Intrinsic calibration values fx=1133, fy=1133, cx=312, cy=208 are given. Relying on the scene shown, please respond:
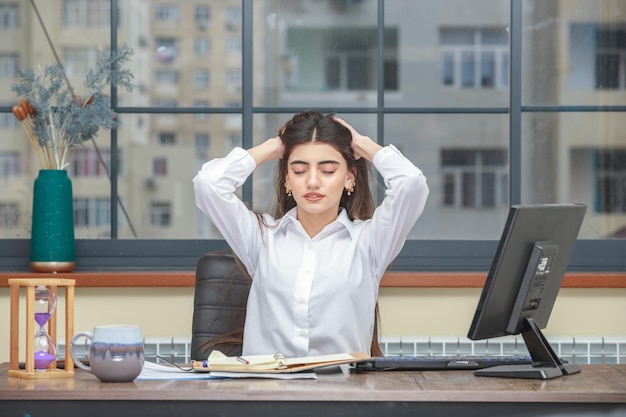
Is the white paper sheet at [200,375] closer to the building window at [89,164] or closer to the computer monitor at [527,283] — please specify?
the computer monitor at [527,283]

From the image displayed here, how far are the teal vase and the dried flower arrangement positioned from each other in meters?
0.08

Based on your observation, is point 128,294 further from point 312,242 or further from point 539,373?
point 539,373

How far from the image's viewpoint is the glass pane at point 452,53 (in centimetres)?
2452

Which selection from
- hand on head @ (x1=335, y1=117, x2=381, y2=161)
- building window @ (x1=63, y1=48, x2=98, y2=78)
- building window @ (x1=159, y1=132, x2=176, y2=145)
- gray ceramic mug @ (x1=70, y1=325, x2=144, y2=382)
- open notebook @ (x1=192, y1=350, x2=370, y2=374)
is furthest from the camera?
building window @ (x1=159, y1=132, x2=176, y2=145)

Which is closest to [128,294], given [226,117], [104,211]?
[104,211]

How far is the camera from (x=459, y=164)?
1064 inches

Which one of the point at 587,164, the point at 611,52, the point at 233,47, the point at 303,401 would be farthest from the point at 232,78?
the point at 303,401

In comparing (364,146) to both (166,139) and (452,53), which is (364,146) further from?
(452,53)

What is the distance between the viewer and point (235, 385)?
78.2 inches

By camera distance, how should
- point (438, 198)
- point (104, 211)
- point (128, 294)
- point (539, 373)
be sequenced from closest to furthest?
point (539, 373), point (128, 294), point (104, 211), point (438, 198)

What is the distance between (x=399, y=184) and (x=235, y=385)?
0.83 metres

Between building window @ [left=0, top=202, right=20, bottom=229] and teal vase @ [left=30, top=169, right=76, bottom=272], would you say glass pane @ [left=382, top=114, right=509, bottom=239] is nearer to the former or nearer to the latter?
building window @ [left=0, top=202, right=20, bottom=229]

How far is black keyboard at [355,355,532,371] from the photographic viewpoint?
223 cm

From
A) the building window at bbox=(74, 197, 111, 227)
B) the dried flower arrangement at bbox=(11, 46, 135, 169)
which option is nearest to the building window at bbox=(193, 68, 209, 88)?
the building window at bbox=(74, 197, 111, 227)
